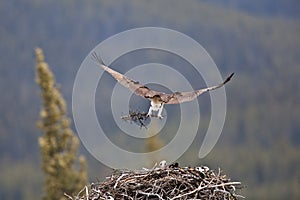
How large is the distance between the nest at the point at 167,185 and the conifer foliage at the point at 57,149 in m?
26.3

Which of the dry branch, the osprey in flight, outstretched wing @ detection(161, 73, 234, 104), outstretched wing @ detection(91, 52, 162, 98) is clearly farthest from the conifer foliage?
the dry branch

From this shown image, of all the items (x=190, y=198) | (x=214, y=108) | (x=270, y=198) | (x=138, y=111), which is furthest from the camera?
(x=270, y=198)

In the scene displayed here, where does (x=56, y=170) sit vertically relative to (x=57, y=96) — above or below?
below

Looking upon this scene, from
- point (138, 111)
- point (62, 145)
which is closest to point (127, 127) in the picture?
point (138, 111)

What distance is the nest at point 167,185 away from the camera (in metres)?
8.83

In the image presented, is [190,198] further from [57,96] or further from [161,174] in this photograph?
[57,96]

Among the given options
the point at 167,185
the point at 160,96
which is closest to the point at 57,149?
the point at 160,96

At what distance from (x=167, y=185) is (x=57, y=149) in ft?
89.5

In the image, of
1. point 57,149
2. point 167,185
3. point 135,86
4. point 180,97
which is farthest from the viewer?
point 57,149

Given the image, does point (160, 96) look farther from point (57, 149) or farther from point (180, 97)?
point (57, 149)

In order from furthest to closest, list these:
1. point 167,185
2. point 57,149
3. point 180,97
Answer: point 57,149
point 180,97
point 167,185

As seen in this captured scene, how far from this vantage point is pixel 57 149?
35.8m

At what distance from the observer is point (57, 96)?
1419 inches

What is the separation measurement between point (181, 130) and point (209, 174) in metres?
3.24
